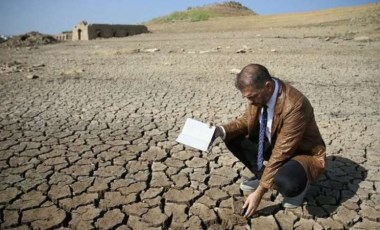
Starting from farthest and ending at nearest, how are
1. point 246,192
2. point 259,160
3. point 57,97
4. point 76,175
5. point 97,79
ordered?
point 97,79 < point 57,97 < point 76,175 < point 246,192 < point 259,160

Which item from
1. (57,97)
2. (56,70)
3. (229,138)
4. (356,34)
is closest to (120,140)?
(229,138)

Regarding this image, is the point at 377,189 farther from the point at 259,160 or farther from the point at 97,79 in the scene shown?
the point at 97,79

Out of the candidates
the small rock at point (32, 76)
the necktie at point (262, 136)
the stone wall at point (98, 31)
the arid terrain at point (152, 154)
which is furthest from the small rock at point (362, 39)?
the stone wall at point (98, 31)

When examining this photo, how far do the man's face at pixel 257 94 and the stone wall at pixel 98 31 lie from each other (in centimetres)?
2041

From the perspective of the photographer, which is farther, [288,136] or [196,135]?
[196,135]

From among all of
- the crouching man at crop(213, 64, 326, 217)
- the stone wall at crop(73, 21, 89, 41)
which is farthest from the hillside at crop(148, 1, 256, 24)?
the crouching man at crop(213, 64, 326, 217)

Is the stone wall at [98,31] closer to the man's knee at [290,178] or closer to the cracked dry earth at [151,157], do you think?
the cracked dry earth at [151,157]

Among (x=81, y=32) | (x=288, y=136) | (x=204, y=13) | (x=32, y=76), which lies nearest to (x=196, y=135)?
(x=288, y=136)

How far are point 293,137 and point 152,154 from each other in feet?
5.74

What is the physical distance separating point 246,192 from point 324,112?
2.63m

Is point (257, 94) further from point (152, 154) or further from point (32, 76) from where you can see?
point (32, 76)

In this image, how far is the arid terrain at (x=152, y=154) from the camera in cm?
259

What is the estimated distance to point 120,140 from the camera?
13.0 feet

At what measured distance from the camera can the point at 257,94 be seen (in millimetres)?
2287
